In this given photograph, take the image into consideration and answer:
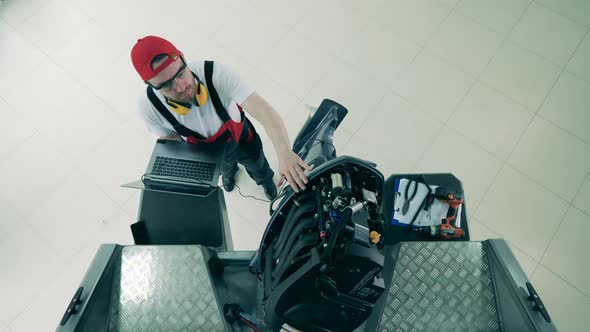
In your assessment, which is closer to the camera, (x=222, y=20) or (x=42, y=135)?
(x=42, y=135)

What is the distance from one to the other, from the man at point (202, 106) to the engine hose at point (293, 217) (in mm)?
88

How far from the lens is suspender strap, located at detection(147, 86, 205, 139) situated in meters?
1.90

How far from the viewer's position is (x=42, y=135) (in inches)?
140

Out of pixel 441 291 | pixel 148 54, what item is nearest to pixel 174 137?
pixel 148 54

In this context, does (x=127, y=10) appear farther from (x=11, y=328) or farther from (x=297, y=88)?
(x=11, y=328)

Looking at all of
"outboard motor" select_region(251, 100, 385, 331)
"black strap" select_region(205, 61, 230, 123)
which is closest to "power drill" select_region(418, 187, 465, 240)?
"outboard motor" select_region(251, 100, 385, 331)

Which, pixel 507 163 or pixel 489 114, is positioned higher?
pixel 489 114

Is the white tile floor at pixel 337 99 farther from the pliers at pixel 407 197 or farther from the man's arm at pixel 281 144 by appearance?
the man's arm at pixel 281 144

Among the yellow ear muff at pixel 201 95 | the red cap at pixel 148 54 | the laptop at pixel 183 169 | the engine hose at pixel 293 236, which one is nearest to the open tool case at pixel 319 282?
the engine hose at pixel 293 236

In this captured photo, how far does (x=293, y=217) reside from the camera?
146cm

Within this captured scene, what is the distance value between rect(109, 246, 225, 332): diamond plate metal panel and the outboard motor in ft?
1.22

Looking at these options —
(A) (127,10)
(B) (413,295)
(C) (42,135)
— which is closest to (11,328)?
(C) (42,135)

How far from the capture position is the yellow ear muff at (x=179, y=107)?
1848 mm

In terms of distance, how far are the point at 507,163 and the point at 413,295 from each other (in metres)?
2.29
